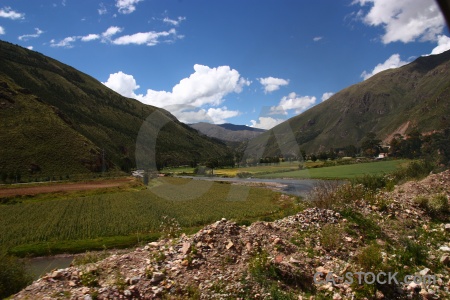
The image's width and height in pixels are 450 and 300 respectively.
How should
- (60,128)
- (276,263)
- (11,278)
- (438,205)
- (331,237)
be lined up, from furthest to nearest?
(60,128) < (438,205) < (11,278) < (331,237) < (276,263)

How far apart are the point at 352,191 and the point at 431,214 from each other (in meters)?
3.82

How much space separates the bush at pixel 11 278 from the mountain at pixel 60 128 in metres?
25.1

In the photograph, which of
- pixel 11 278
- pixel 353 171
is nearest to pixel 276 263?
pixel 11 278

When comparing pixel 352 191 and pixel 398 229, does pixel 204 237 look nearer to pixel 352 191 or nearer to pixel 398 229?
pixel 398 229

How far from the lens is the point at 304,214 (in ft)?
39.7

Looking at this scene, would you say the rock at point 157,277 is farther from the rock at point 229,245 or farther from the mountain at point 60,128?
the mountain at point 60,128

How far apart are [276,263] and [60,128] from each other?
329ft

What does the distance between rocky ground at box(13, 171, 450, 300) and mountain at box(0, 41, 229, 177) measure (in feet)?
89.8

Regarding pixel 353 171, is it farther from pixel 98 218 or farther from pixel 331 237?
pixel 331 237

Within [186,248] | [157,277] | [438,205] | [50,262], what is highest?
[186,248]

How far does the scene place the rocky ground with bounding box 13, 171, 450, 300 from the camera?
704 centimetres

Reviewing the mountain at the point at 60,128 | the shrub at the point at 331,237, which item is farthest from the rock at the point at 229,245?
the mountain at the point at 60,128

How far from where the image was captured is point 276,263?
812 cm

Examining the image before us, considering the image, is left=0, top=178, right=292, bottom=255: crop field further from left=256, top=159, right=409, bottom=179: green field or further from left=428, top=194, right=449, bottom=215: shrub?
left=256, top=159, right=409, bottom=179: green field
